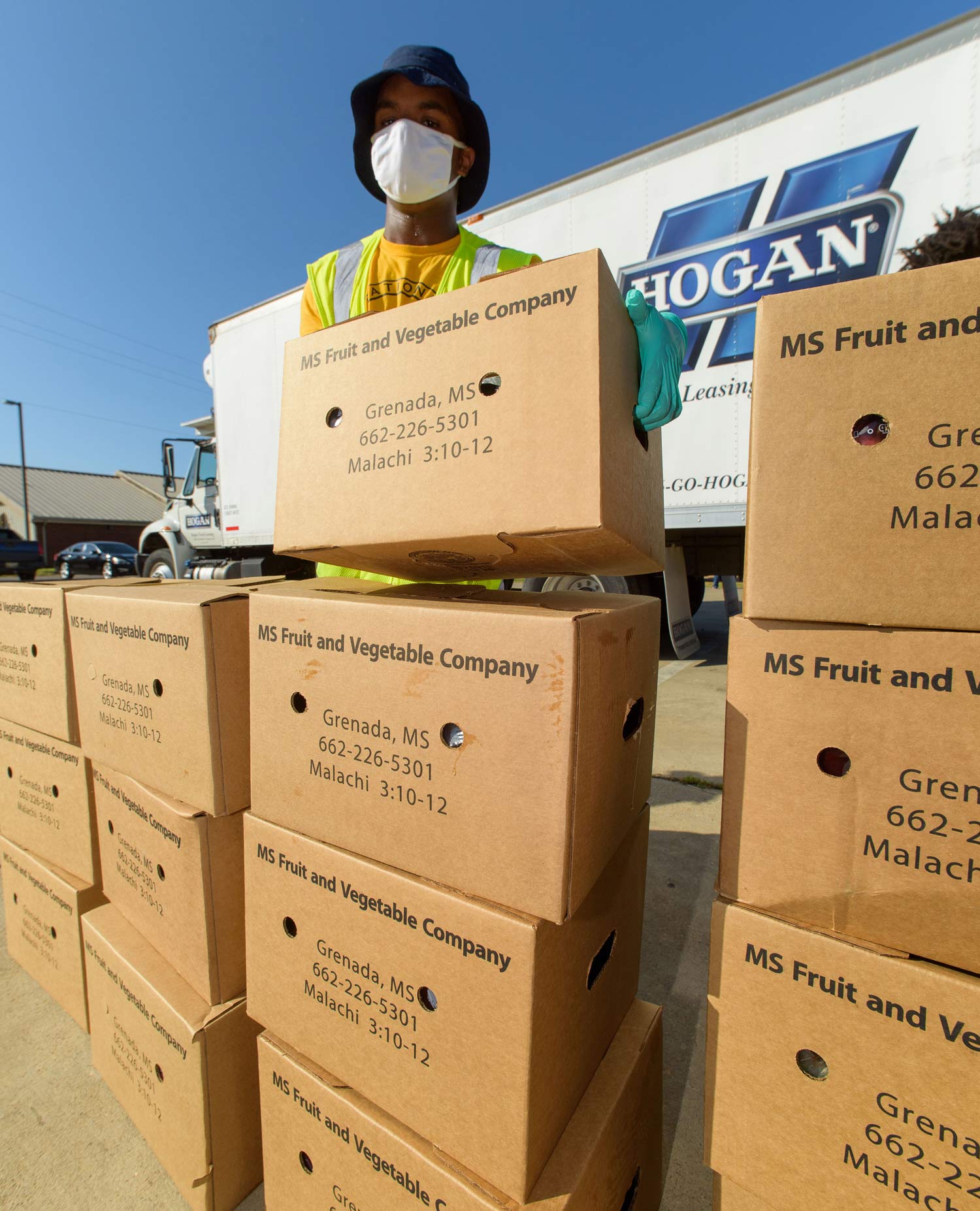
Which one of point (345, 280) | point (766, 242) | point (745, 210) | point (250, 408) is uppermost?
point (745, 210)

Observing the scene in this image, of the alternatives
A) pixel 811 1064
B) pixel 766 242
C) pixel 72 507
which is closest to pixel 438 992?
pixel 811 1064

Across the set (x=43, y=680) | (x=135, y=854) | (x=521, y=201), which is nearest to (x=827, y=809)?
(x=135, y=854)

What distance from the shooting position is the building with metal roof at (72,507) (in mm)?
29500

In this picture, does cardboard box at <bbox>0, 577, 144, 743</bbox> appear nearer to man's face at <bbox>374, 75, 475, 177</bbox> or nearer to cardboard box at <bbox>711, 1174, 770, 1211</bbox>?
man's face at <bbox>374, 75, 475, 177</bbox>

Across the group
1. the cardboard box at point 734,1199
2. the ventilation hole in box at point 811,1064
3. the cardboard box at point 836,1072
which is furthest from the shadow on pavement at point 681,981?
the ventilation hole in box at point 811,1064

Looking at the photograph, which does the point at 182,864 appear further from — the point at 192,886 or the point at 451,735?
the point at 451,735

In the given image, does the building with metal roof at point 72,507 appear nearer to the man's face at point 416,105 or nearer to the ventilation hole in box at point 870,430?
the man's face at point 416,105

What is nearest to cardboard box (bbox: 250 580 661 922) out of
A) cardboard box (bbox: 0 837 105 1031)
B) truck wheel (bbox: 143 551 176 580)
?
cardboard box (bbox: 0 837 105 1031)

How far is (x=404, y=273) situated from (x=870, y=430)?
135 cm

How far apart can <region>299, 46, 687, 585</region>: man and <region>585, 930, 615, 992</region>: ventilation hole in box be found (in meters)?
0.94

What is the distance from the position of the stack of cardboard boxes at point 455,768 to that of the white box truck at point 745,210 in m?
1.96

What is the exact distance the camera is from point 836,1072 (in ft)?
2.32

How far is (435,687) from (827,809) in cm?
51

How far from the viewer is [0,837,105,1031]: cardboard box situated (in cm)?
151
